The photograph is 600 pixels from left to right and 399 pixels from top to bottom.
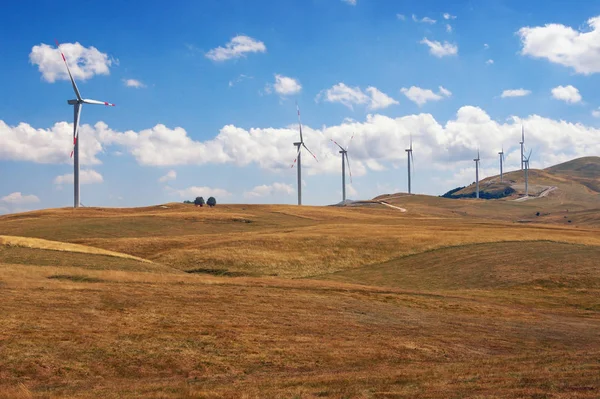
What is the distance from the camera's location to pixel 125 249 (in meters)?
82.4

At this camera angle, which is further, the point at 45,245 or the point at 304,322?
the point at 45,245

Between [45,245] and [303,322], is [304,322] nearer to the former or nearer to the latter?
[303,322]

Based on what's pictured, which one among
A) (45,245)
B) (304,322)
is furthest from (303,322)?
(45,245)

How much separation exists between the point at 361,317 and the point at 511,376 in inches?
713

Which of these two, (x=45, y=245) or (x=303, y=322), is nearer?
(x=303, y=322)

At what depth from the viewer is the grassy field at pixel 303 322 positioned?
21.6 meters

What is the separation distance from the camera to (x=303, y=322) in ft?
117

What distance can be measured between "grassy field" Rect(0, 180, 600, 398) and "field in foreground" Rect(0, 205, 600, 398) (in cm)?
13

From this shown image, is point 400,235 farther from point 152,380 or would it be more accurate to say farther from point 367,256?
point 152,380

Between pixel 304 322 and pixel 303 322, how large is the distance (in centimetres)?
7

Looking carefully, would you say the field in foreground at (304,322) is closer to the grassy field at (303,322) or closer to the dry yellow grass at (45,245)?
the grassy field at (303,322)

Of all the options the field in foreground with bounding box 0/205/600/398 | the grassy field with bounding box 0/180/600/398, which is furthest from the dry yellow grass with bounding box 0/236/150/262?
the field in foreground with bounding box 0/205/600/398

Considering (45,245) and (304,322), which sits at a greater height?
(45,245)

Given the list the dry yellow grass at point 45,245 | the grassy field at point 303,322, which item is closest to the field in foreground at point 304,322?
the grassy field at point 303,322
